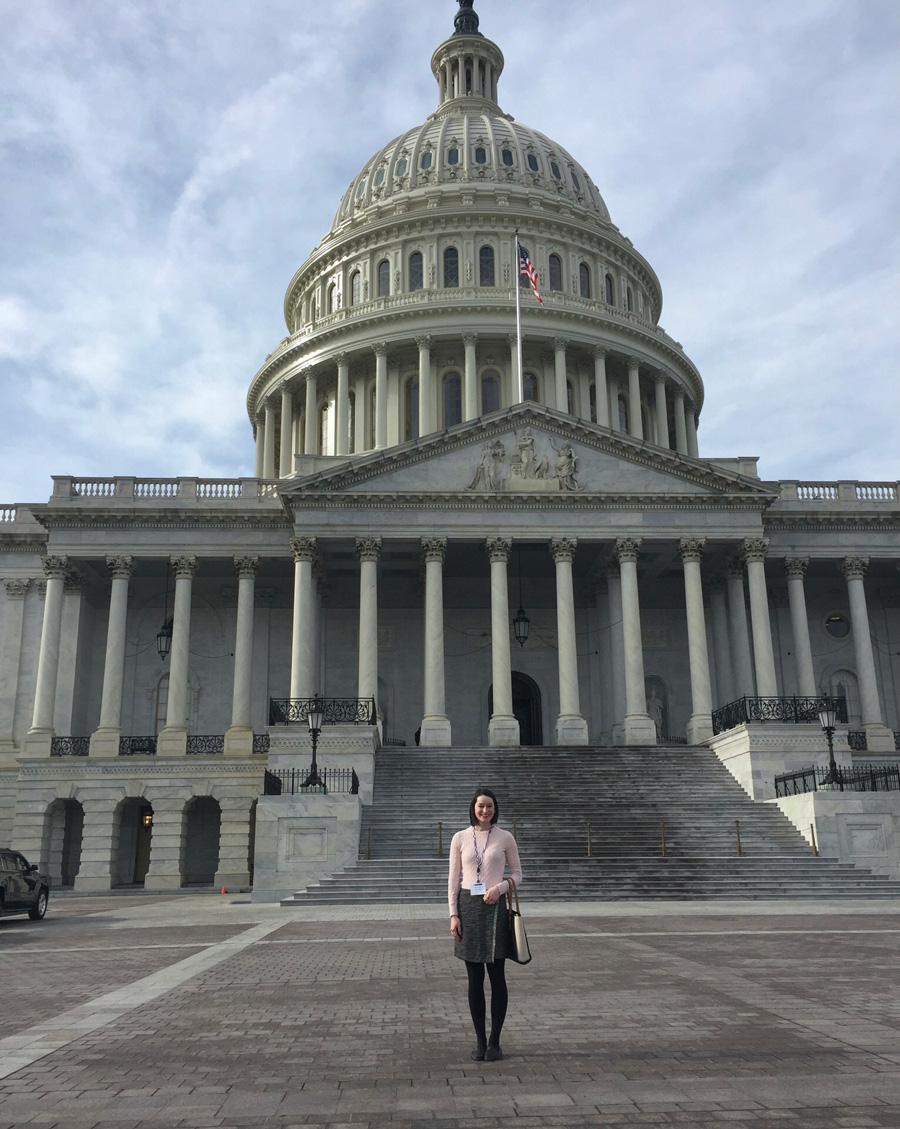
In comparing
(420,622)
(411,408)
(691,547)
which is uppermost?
(411,408)

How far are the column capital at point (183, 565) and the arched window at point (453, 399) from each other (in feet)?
67.2

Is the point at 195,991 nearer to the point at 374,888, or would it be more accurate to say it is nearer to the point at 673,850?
the point at 374,888

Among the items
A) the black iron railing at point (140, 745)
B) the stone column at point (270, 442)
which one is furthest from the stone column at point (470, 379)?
the black iron railing at point (140, 745)

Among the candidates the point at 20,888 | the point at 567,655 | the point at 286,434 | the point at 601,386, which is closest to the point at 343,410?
the point at 286,434

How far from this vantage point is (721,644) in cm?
4803

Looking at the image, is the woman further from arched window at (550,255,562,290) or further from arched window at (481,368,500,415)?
arched window at (550,255,562,290)

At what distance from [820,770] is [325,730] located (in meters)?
16.4

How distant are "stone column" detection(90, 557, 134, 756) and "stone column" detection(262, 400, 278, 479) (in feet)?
75.3

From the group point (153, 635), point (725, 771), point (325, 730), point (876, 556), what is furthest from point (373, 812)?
point (876, 556)

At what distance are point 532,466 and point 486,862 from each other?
36.5m

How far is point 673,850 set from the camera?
101 ft

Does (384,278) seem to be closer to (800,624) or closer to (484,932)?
(800,624)

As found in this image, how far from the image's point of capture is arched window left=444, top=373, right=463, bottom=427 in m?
62.6

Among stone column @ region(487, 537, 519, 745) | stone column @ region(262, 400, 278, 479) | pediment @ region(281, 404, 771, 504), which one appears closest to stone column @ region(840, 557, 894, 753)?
pediment @ region(281, 404, 771, 504)
